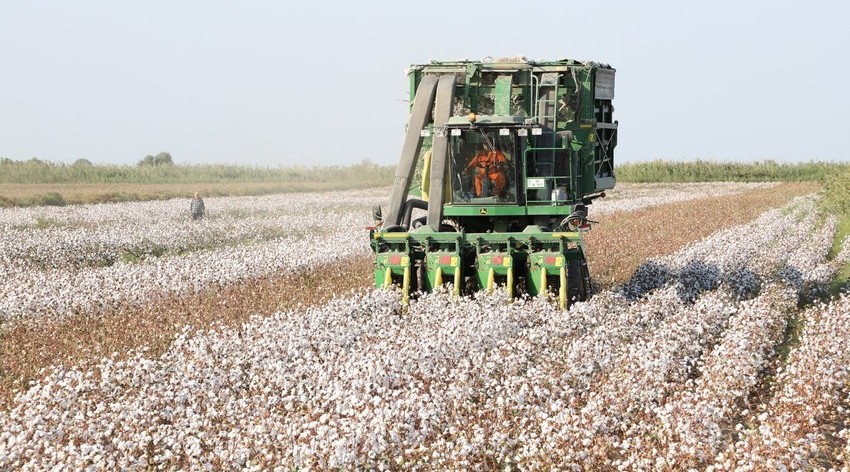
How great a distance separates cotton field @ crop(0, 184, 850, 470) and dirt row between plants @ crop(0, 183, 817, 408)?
0.41m

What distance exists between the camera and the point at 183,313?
43.3ft

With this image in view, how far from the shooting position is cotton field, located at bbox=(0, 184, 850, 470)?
6.95 metres

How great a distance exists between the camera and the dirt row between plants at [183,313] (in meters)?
10.9

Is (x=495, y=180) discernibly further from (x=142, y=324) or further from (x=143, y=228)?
(x=143, y=228)

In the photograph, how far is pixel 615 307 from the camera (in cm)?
1305

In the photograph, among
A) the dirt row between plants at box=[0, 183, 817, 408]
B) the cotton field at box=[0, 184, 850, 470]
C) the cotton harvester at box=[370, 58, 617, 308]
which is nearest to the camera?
the cotton field at box=[0, 184, 850, 470]

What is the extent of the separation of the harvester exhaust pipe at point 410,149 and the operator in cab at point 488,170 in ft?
2.59

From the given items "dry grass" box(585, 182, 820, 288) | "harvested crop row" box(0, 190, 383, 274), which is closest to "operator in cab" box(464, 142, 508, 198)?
"dry grass" box(585, 182, 820, 288)

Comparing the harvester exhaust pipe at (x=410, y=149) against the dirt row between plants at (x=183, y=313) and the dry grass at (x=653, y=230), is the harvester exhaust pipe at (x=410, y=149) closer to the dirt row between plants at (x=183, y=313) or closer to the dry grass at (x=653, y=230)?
the dirt row between plants at (x=183, y=313)

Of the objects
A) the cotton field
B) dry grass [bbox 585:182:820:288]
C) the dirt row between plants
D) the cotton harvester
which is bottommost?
dry grass [bbox 585:182:820:288]

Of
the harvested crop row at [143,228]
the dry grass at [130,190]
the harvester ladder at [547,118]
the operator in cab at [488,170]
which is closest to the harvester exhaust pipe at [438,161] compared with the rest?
the operator in cab at [488,170]

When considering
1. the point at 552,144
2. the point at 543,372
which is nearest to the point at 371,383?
the point at 543,372

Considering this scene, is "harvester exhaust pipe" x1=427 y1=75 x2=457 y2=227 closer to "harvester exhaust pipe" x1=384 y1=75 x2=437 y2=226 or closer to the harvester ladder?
"harvester exhaust pipe" x1=384 y1=75 x2=437 y2=226

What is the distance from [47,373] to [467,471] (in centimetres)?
508
